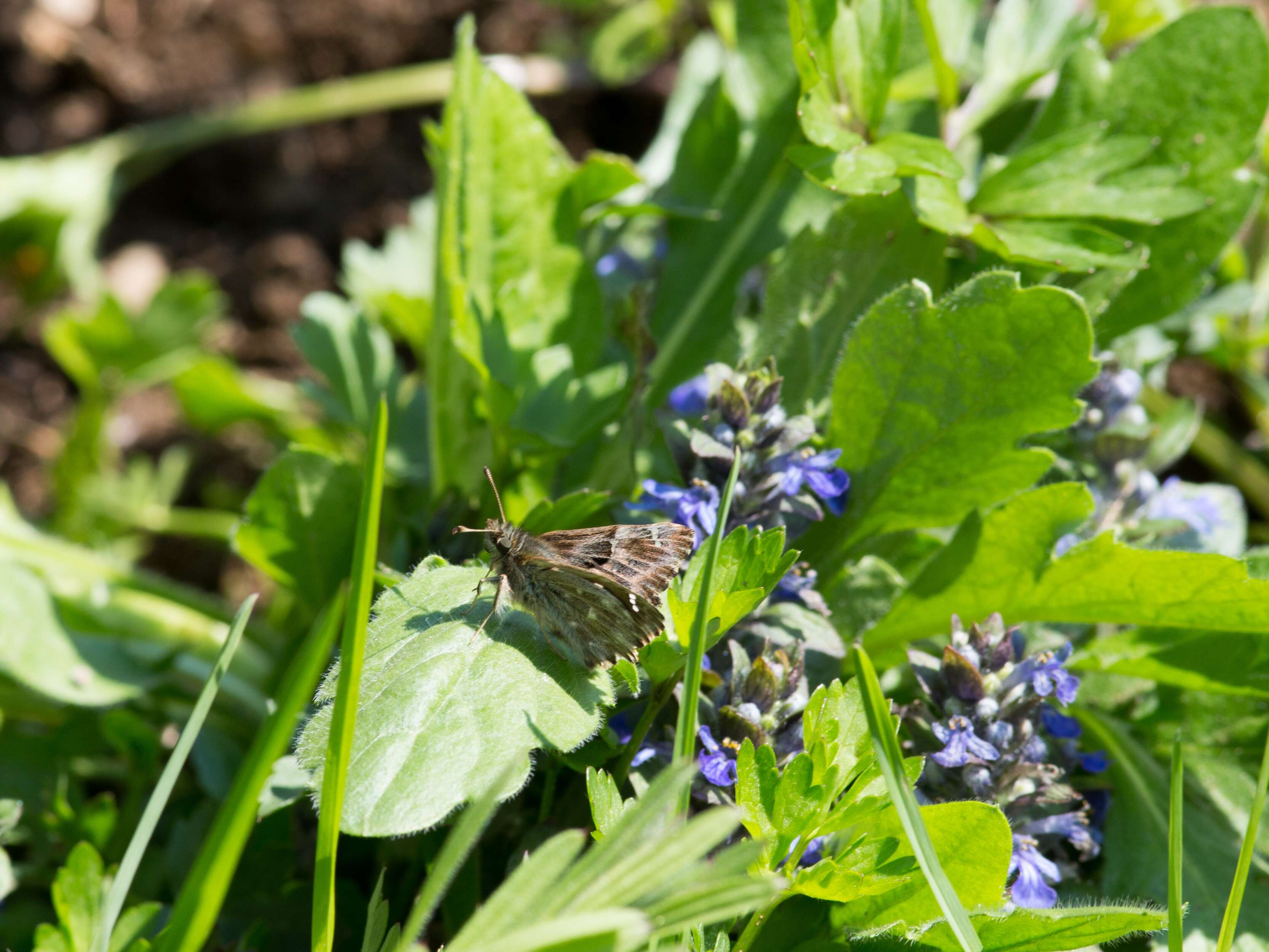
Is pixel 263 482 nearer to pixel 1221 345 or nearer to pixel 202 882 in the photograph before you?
pixel 202 882

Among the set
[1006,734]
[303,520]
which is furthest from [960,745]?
[303,520]

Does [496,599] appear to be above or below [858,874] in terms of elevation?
above

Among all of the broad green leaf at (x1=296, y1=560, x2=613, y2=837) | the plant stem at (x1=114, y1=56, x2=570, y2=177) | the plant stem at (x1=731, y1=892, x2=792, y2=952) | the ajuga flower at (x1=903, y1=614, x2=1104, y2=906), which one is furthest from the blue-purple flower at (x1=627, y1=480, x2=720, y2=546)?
the plant stem at (x1=114, y1=56, x2=570, y2=177)

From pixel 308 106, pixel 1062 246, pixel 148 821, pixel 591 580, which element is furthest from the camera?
pixel 308 106

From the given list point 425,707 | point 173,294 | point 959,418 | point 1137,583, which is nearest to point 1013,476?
point 959,418

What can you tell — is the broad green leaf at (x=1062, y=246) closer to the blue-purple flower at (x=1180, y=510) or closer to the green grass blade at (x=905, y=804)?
the blue-purple flower at (x=1180, y=510)

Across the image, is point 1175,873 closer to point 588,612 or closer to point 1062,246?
point 588,612

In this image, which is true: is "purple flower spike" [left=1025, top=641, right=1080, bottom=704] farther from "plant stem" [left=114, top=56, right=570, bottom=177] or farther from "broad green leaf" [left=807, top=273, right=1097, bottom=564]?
"plant stem" [left=114, top=56, right=570, bottom=177]

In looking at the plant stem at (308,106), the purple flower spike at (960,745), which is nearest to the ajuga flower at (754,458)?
the purple flower spike at (960,745)
